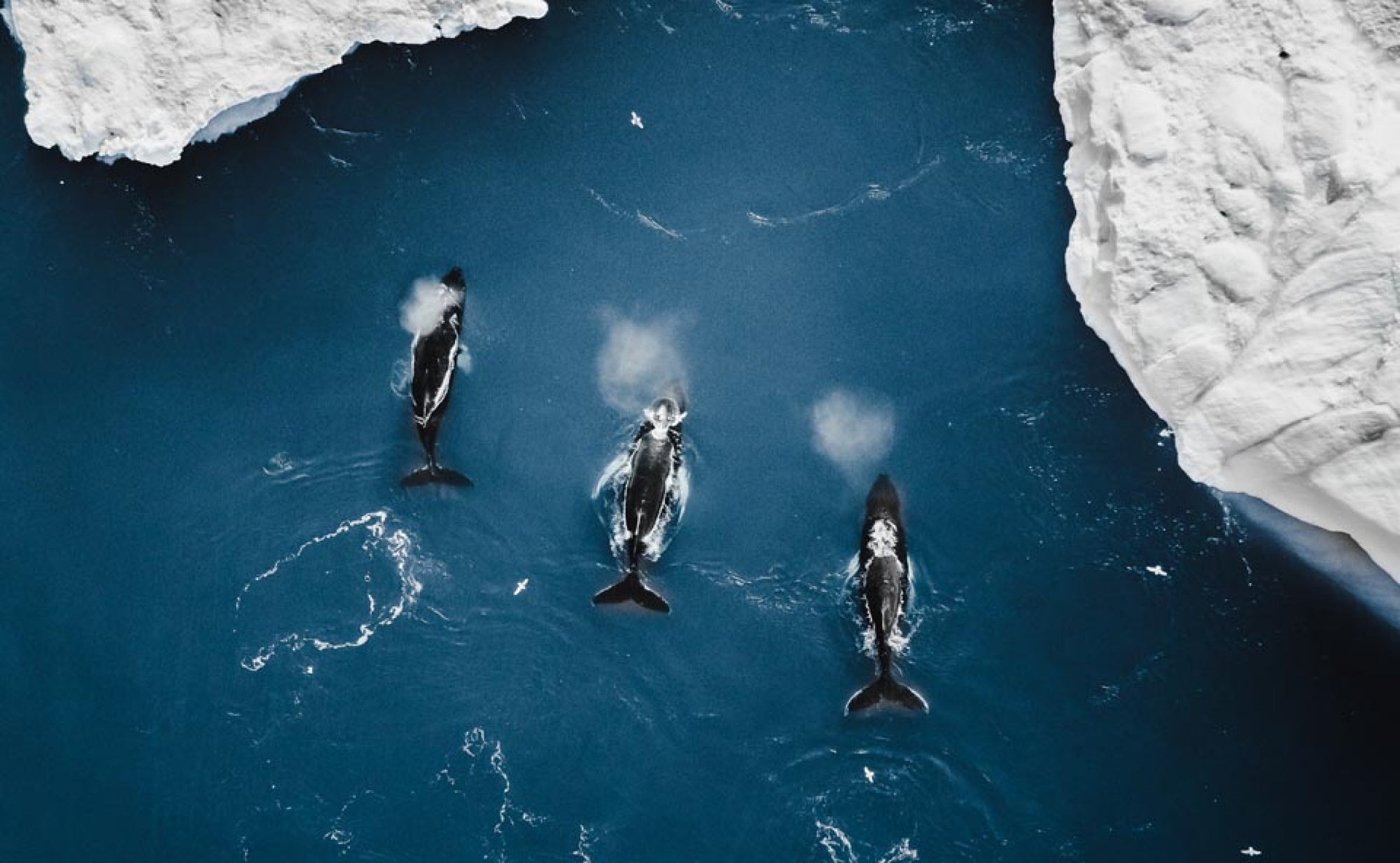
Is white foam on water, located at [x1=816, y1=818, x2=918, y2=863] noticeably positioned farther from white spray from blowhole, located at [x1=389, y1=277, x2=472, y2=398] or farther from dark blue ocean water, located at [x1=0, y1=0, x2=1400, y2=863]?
white spray from blowhole, located at [x1=389, y1=277, x2=472, y2=398]

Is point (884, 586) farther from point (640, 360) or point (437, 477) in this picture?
point (437, 477)

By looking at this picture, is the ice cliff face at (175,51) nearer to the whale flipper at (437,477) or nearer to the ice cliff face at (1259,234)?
the whale flipper at (437,477)

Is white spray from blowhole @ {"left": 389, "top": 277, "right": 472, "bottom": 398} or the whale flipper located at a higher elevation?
white spray from blowhole @ {"left": 389, "top": 277, "right": 472, "bottom": 398}

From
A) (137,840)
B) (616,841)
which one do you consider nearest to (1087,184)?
(616,841)

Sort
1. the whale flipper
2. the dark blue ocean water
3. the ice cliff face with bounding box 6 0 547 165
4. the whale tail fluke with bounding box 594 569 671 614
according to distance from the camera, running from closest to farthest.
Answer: the ice cliff face with bounding box 6 0 547 165, the dark blue ocean water, the whale tail fluke with bounding box 594 569 671 614, the whale flipper

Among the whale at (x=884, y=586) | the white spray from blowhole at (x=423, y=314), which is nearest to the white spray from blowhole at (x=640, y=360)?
the white spray from blowhole at (x=423, y=314)

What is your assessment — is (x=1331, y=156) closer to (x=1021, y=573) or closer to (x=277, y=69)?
(x=1021, y=573)

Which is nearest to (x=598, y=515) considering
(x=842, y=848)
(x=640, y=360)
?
(x=640, y=360)

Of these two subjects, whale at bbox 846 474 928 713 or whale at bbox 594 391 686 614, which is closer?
whale at bbox 846 474 928 713

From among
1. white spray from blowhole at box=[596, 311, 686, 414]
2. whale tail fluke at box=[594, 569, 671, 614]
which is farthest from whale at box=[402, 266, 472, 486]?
whale tail fluke at box=[594, 569, 671, 614]
